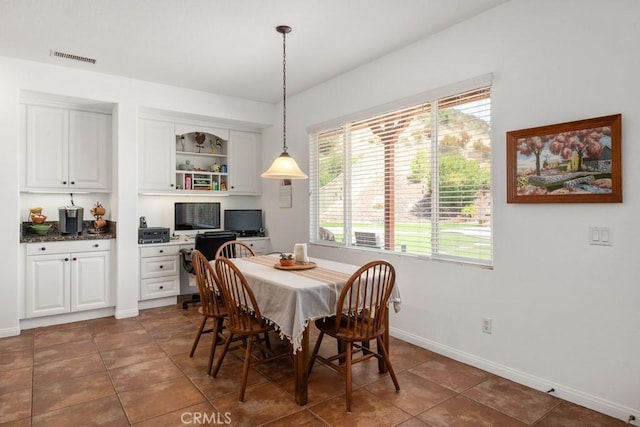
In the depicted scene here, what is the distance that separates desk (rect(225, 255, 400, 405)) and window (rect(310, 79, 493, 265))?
0.81 m

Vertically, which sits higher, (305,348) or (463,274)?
A: (463,274)

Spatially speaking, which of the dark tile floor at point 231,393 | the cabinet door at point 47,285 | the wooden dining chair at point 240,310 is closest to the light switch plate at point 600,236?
the dark tile floor at point 231,393

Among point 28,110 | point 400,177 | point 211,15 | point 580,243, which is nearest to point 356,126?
point 400,177

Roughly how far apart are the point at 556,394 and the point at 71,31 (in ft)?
14.8

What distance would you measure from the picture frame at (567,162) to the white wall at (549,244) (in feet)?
0.18

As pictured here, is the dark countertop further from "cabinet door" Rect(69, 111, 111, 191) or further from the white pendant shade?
the white pendant shade

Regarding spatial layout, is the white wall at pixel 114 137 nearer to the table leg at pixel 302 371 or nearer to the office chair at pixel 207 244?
the office chair at pixel 207 244

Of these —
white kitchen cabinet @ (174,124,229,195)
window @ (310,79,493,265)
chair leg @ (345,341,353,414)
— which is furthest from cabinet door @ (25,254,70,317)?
chair leg @ (345,341,353,414)

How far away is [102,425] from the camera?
2178mm

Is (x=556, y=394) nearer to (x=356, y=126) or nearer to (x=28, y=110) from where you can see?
(x=356, y=126)

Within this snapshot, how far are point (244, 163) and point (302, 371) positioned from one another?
374 cm

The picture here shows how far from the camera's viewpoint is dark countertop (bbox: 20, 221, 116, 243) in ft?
13.0

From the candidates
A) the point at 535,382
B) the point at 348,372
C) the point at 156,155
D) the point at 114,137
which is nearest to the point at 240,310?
the point at 348,372

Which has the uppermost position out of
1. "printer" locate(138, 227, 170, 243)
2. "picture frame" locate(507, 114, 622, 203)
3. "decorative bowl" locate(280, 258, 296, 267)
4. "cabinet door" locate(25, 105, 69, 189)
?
"cabinet door" locate(25, 105, 69, 189)
